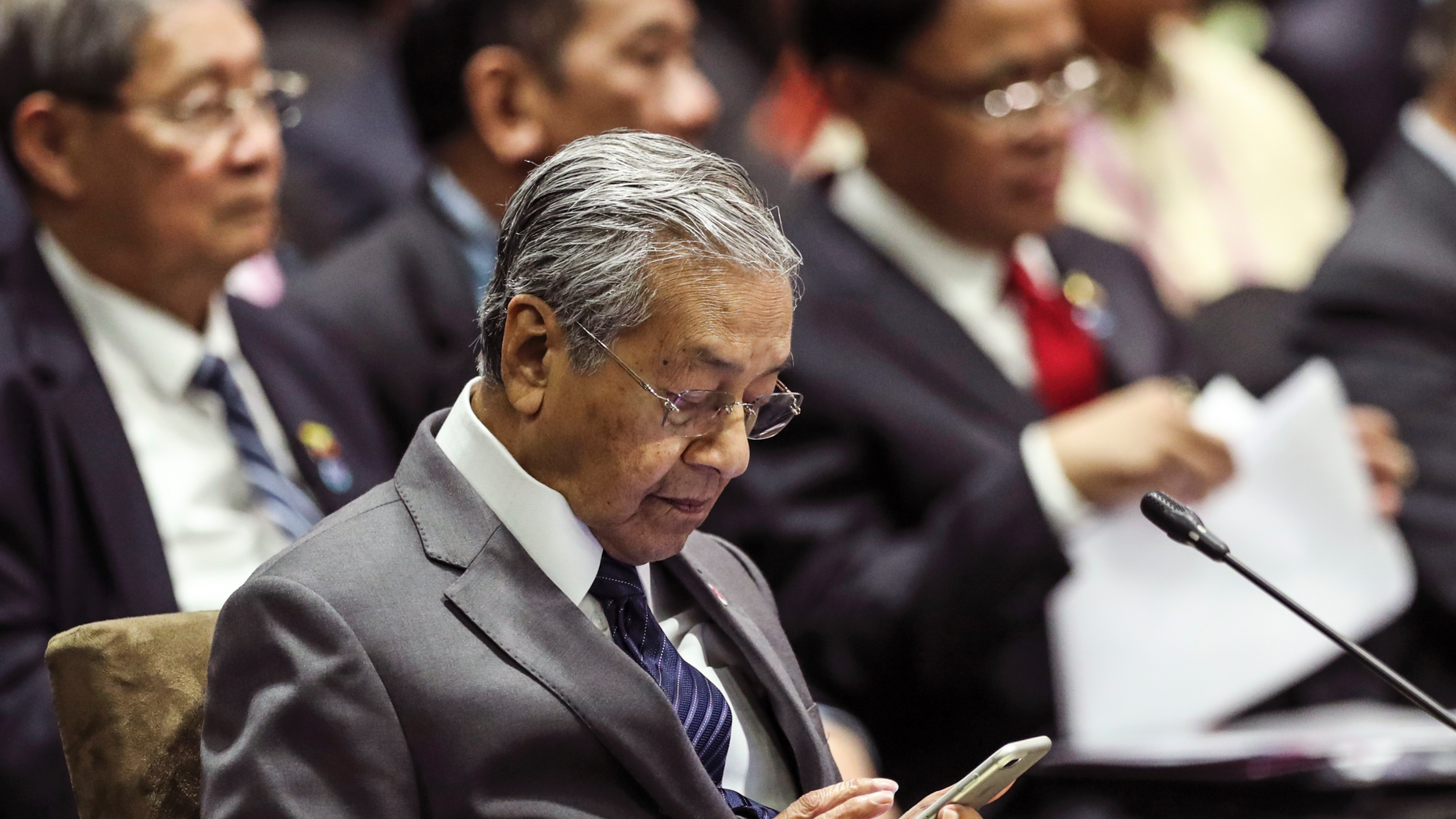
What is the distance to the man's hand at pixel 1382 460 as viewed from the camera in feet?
9.96

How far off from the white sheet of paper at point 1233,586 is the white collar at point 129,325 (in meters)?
1.40

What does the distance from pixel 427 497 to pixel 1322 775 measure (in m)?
1.41

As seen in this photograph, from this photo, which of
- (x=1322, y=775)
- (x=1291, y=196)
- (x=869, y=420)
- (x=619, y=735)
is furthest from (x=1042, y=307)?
(x=619, y=735)

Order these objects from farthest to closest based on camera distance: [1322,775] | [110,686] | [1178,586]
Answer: [1178,586] < [1322,775] < [110,686]

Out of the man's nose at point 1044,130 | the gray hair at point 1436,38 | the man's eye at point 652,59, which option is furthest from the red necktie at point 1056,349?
the gray hair at point 1436,38

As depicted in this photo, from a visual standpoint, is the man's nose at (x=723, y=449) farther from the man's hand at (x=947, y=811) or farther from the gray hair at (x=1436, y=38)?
the gray hair at (x=1436, y=38)

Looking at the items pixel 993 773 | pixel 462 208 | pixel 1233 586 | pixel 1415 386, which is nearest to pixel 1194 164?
pixel 1415 386

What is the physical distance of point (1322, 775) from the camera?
2445 millimetres

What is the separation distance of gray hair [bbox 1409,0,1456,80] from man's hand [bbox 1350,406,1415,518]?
0.92 m

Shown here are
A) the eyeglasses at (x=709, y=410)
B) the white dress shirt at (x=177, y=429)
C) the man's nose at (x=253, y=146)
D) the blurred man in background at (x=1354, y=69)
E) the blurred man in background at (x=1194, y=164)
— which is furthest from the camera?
the blurred man in background at (x=1354, y=69)

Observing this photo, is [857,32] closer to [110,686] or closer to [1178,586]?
[1178,586]

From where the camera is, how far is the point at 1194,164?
4.43m

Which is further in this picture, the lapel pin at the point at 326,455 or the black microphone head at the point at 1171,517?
the lapel pin at the point at 326,455

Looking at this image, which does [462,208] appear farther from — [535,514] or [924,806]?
[924,806]
